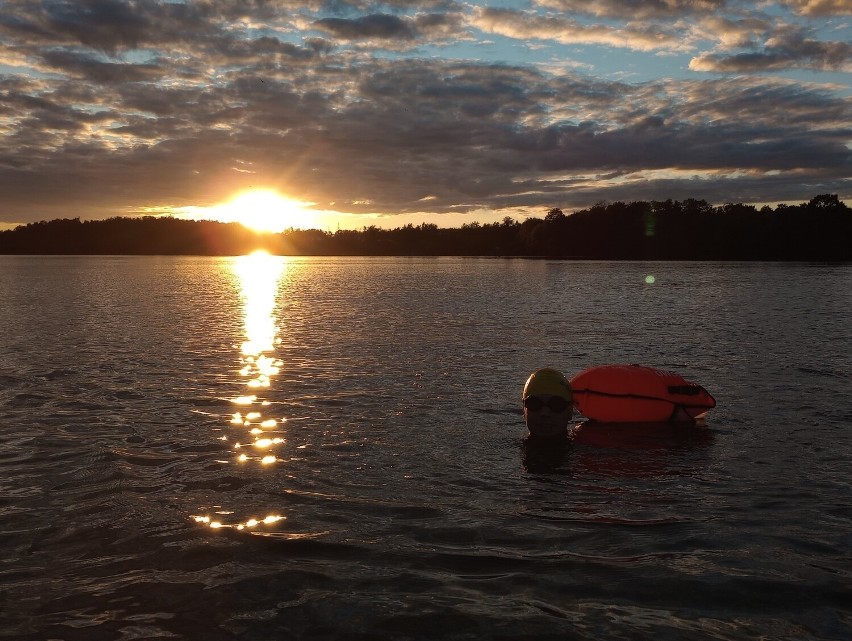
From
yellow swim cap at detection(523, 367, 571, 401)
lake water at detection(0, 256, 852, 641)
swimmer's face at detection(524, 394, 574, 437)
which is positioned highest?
yellow swim cap at detection(523, 367, 571, 401)

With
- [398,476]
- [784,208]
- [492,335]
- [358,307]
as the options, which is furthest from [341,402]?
[784,208]

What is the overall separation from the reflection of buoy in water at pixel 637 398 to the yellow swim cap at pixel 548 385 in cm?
73

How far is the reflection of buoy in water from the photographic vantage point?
13891 mm

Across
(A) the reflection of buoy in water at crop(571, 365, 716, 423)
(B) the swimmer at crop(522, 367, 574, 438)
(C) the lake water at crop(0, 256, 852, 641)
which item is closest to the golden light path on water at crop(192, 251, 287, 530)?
(C) the lake water at crop(0, 256, 852, 641)

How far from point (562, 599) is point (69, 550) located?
5.43 m

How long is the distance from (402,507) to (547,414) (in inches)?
172

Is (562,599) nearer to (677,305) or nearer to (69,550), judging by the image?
(69,550)

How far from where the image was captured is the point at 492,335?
1156 inches

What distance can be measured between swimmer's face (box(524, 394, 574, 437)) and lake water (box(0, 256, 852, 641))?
0.47 m

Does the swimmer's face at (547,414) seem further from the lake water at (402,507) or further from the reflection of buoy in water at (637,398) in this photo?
the reflection of buoy in water at (637,398)

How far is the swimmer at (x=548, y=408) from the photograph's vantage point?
1309 cm

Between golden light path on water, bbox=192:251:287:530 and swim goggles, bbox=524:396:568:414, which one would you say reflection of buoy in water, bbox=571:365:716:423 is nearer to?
swim goggles, bbox=524:396:568:414

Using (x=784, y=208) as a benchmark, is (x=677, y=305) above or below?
below

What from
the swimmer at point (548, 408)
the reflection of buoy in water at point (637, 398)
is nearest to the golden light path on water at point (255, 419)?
the swimmer at point (548, 408)
